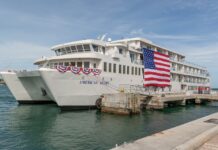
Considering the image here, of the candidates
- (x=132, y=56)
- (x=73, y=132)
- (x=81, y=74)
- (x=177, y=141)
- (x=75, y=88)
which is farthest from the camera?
(x=132, y=56)

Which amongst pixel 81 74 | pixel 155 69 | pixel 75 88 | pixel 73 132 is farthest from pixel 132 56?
pixel 73 132

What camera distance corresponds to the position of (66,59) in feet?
85.3

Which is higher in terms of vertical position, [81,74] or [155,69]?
[155,69]

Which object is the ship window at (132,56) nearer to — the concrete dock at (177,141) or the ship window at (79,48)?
the ship window at (79,48)

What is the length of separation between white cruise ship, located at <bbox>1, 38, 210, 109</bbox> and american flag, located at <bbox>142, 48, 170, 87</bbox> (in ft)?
7.80

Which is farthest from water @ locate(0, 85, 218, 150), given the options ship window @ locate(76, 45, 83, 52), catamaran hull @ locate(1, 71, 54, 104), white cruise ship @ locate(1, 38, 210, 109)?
ship window @ locate(76, 45, 83, 52)

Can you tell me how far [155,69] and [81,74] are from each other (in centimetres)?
1088

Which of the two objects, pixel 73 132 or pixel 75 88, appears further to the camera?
pixel 75 88

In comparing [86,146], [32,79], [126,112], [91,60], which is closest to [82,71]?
[91,60]

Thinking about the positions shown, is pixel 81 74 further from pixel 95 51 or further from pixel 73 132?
pixel 73 132

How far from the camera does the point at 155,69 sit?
28938 mm

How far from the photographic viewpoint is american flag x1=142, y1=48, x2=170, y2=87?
27.9 m

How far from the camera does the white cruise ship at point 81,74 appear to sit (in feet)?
72.0

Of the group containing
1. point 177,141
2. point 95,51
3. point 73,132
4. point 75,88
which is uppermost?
point 95,51
